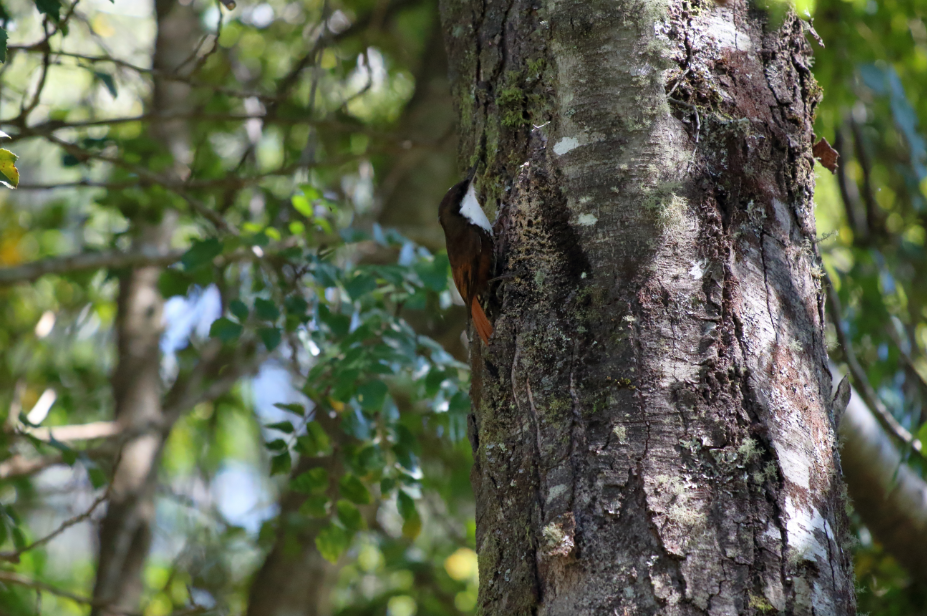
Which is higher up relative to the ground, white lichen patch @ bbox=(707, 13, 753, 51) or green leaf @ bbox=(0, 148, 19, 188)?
white lichen patch @ bbox=(707, 13, 753, 51)

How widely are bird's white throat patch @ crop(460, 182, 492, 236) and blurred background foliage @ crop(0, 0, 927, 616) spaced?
0.38 meters

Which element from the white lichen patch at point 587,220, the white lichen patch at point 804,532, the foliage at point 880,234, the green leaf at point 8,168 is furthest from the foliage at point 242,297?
the foliage at point 880,234

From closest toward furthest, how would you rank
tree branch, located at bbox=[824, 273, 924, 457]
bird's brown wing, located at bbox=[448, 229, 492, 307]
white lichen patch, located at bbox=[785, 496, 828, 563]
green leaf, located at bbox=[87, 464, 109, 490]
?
white lichen patch, located at bbox=[785, 496, 828, 563] → bird's brown wing, located at bbox=[448, 229, 492, 307] → green leaf, located at bbox=[87, 464, 109, 490] → tree branch, located at bbox=[824, 273, 924, 457]

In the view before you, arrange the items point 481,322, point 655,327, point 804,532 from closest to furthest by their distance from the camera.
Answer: point 804,532 → point 655,327 → point 481,322

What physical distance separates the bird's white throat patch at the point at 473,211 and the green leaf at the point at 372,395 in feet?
2.31

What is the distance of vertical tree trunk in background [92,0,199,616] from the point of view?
16.9ft

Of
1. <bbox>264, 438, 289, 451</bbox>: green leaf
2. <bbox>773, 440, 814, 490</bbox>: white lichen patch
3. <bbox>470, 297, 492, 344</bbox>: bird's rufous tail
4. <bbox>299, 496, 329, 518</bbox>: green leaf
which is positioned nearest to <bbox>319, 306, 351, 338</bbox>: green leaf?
<bbox>264, 438, 289, 451</bbox>: green leaf

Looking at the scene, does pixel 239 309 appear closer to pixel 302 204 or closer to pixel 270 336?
pixel 270 336

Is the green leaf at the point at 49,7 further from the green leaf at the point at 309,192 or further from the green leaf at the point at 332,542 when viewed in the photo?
the green leaf at the point at 332,542

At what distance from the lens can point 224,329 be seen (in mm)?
3094

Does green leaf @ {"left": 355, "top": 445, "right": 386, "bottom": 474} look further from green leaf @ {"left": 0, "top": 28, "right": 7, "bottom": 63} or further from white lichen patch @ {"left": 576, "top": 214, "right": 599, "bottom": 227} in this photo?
green leaf @ {"left": 0, "top": 28, "right": 7, "bottom": 63}

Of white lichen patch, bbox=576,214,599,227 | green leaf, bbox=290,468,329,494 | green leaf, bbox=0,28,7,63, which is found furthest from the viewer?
green leaf, bbox=290,468,329,494

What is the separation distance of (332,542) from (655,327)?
6.76ft

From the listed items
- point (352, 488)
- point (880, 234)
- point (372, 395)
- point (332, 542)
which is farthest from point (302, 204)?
point (880, 234)
